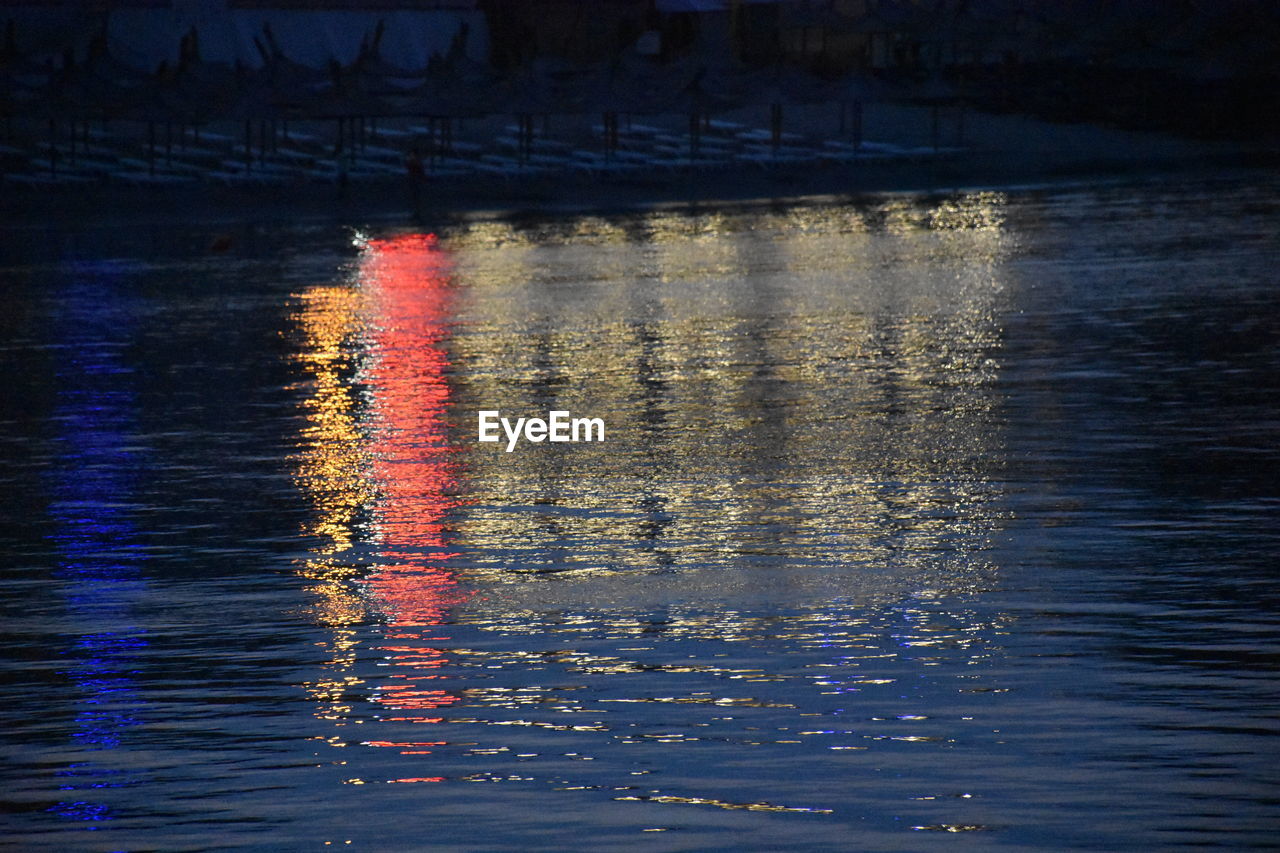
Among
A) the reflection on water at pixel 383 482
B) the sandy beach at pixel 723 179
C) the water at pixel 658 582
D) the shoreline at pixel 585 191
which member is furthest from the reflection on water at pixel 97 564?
the sandy beach at pixel 723 179

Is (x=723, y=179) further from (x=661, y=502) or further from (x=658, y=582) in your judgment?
(x=658, y=582)

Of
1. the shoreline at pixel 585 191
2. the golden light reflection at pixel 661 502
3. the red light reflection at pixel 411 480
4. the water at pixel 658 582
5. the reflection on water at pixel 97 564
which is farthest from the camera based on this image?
the shoreline at pixel 585 191

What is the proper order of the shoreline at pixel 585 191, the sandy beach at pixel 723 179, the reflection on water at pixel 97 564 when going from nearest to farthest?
the reflection on water at pixel 97 564
the shoreline at pixel 585 191
the sandy beach at pixel 723 179

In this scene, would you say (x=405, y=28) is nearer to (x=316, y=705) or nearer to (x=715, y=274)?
(x=715, y=274)

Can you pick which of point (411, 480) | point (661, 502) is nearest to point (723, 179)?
point (411, 480)

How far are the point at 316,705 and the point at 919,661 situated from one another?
243 centimetres

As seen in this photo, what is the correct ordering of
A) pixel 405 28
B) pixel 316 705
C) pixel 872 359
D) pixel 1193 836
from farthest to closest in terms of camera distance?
pixel 405 28 → pixel 872 359 → pixel 316 705 → pixel 1193 836

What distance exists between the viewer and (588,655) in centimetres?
830

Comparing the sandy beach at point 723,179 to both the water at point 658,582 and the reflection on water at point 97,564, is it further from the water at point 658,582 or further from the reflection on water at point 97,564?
the reflection on water at point 97,564

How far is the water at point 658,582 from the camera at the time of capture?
6566 mm

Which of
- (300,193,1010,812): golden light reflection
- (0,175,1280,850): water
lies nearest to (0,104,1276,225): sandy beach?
(300,193,1010,812): golden light reflection

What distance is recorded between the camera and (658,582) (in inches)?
378

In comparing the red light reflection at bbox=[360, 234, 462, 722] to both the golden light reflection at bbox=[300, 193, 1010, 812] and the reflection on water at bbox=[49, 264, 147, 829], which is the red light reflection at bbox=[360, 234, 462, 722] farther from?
the reflection on water at bbox=[49, 264, 147, 829]

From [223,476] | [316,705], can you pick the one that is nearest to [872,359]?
[223,476]
